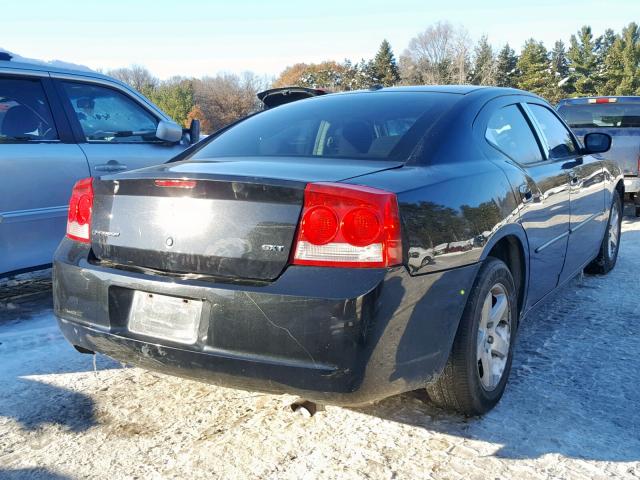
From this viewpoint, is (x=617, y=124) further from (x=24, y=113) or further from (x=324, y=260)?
(x=324, y=260)

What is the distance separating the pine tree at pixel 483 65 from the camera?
224 feet

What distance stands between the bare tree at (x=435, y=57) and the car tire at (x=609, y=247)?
65641 mm

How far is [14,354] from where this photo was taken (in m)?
3.52

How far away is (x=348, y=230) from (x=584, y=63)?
7450cm

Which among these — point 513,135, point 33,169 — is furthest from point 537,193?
point 33,169

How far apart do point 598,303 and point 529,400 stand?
193cm

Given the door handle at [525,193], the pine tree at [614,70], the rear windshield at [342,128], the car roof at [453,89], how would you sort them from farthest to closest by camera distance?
the pine tree at [614,70] < the car roof at [453,89] < the door handle at [525,193] < the rear windshield at [342,128]

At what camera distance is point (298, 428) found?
8.73 ft

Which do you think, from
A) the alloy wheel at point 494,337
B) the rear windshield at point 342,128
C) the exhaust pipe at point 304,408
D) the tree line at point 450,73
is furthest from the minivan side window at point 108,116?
the tree line at point 450,73

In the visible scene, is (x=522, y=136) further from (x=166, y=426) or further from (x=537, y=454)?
(x=166, y=426)

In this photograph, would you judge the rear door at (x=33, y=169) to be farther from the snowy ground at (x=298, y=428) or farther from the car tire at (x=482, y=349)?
the car tire at (x=482, y=349)

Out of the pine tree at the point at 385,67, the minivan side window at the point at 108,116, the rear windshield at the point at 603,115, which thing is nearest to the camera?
the minivan side window at the point at 108,116

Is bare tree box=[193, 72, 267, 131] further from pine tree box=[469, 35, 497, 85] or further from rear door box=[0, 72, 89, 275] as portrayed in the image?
rear door box=[0, 72, 89, 275]

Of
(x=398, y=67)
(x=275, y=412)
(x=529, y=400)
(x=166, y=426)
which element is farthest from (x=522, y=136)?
(x=398, y=67)
